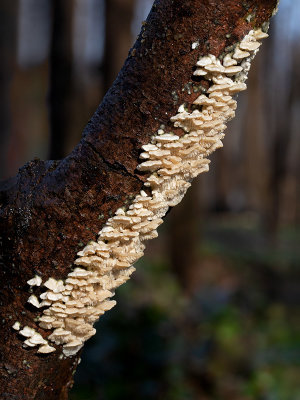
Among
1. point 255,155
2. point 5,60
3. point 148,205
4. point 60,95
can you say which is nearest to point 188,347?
point 60,95

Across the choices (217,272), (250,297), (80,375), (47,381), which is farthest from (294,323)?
(47,381)

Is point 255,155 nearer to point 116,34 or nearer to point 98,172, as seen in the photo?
point 116,34

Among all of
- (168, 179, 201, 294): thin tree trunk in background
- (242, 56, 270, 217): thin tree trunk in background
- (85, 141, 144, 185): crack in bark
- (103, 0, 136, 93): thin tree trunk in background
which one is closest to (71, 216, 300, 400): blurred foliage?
(168, 179, 201, 294): thin tree trunk in background

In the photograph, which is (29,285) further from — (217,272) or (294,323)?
(217,272)

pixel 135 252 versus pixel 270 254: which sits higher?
pixel 135 252

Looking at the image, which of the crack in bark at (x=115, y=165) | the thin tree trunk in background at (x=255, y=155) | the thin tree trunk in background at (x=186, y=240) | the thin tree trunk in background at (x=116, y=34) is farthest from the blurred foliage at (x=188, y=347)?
the thin tree trunk in background at (x=255, y=155)

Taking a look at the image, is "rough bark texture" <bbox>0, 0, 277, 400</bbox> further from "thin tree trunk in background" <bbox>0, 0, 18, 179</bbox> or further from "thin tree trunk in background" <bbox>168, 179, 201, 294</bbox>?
"thin tree trunk in background" <bbox>168, 179, 201, 294</bbox>
